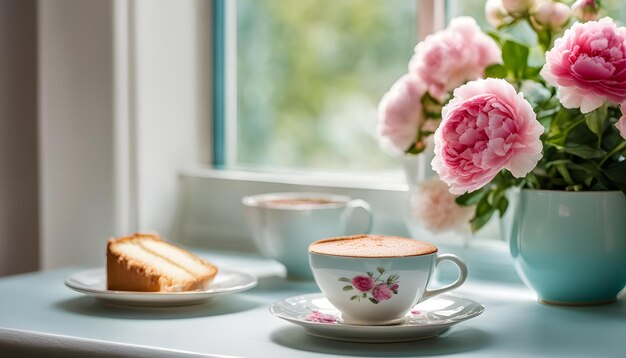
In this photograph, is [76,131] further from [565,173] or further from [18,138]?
[565,173]

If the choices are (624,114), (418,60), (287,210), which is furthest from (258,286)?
(624,114)

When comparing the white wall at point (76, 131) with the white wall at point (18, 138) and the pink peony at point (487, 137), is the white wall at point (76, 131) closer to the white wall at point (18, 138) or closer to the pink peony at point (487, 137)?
the white wall at point (18, 138)

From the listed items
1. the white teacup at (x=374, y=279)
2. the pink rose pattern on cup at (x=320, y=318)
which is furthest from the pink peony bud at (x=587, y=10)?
the pink rose pattern on cup at (x=320, y=318)

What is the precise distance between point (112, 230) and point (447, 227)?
1.80 feet

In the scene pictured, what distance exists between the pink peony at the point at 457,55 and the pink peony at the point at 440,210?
0.12m

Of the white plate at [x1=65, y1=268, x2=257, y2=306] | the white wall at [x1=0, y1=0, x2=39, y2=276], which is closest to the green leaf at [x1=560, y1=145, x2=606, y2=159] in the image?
the white plate at [x1=65, y1=268, x2=257, y2=306]

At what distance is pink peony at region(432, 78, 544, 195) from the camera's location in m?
0.88

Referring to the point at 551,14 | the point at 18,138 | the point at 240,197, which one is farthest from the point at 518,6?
the point at 18,138

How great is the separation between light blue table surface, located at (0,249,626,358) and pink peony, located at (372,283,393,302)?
0.04m

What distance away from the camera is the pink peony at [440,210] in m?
1.13

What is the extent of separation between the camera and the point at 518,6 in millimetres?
1055

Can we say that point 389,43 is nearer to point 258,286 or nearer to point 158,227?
point 158,227

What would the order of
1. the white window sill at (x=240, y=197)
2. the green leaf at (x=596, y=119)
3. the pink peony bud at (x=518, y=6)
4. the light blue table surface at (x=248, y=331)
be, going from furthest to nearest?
the white window sill at (x=240, y=197) < the pink peony bud at (x=518, y=6) < the green leaf at (x=596, y=119) < the light blue table surface at (x=248, y=331)

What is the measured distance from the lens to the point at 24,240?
1.51 metres
